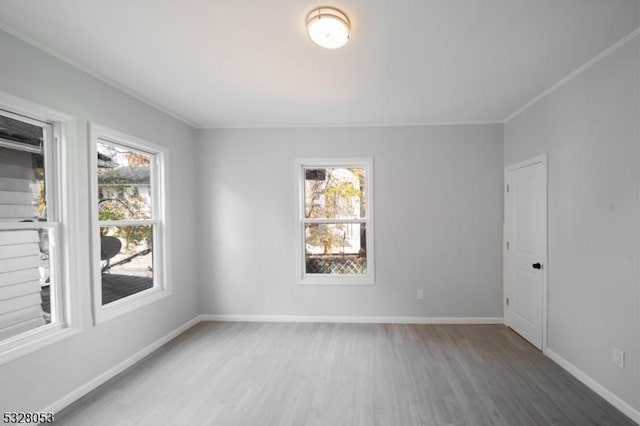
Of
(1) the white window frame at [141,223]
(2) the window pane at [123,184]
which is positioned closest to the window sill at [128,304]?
(1) the white window frame at [141,223]

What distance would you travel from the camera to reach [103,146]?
2.71 m

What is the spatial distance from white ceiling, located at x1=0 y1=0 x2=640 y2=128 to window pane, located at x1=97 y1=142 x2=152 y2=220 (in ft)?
2.08

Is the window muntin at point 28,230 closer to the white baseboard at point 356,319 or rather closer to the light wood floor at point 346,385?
the light wood floor at point 346,385

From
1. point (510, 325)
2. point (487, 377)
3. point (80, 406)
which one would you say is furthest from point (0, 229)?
point (510, 325)

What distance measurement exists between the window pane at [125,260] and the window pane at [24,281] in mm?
472

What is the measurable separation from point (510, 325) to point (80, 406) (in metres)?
4.40

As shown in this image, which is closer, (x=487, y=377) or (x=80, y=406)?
(x=80, y=406)

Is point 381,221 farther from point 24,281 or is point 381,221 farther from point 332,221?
point 24,281

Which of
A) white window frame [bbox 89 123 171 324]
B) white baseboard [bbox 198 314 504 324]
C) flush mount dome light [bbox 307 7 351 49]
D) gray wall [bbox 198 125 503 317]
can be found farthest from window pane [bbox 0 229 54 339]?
flush mount dome light [bbox 307 7 351 49]

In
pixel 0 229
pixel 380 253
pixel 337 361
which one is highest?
pixel 0 229

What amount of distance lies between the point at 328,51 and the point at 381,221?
7.59ft

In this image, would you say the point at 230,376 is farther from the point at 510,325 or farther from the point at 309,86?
the point at 510,325

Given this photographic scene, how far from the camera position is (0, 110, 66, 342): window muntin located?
193cm

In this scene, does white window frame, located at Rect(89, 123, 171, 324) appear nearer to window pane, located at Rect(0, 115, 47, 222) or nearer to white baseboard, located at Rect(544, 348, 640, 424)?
window pane, located at Rect(0, 115, 47, 222)
